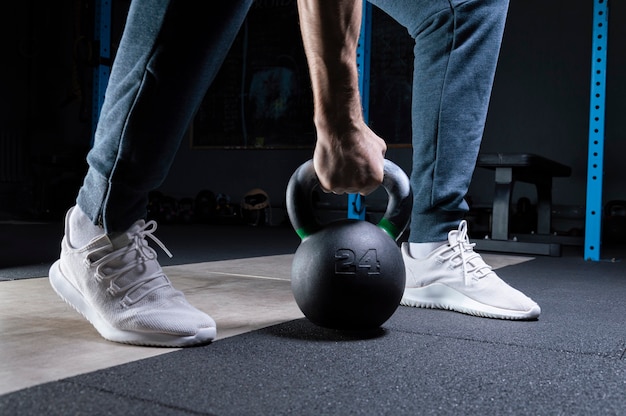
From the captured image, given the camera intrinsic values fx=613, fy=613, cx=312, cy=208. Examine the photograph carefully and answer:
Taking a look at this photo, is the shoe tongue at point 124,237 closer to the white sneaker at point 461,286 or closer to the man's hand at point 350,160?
the man's hand at point 350,160

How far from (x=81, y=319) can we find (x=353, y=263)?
1.63 ft

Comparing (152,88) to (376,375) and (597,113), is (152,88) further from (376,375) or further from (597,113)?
(597,113)

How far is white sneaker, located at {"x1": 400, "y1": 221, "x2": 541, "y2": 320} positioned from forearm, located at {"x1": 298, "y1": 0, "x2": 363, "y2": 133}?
0.52 meters

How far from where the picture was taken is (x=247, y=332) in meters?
1.00

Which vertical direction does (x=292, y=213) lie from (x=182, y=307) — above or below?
above

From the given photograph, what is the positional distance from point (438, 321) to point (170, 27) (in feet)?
2.33

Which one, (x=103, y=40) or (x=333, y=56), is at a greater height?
(x=103, y=40)

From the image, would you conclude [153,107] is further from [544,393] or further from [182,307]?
[544,393]

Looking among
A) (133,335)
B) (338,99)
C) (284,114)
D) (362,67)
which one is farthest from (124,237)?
(284,114)

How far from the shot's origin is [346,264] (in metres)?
0.94

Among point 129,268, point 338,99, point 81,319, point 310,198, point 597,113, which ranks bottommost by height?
point 81,319

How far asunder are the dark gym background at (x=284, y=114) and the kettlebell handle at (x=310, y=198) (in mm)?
3962

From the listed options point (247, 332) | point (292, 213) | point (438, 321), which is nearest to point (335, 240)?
point (292, 213)

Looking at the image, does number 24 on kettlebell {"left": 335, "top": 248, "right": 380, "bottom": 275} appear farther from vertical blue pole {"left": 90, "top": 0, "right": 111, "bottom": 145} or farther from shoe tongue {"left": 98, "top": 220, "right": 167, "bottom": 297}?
vertical blue pole {"left": 90, "top": 0, "right": 111, "bottom": 145}
